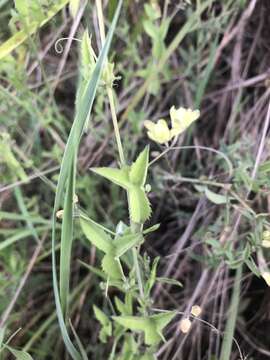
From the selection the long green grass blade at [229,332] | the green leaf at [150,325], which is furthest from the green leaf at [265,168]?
the green leaf at [150,325]

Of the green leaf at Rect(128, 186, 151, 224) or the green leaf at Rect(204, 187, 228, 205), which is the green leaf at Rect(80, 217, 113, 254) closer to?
the green leaf at Rect(128, 186, 151, 224)

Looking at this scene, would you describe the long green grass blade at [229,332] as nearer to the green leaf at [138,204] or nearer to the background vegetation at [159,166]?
the background vegetation at [159,166]

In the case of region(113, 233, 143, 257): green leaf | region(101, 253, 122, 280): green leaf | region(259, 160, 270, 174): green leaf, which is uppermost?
region(113, 233, 143, 257): green leaf

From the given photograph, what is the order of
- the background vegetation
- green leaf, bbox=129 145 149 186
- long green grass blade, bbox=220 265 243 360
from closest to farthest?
1. green leaf, bbox=129 145 149 186
2. long green grass blade, bbox=220 265 243 360
3. the background vegetation

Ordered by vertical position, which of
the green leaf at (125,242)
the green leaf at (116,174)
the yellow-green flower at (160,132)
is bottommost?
the green leaf at (125,242)

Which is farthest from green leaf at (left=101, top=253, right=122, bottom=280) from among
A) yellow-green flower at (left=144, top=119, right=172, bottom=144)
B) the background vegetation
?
the background vegetation
